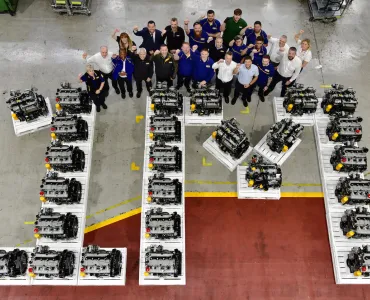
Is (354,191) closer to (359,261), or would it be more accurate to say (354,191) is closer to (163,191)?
(359,261)

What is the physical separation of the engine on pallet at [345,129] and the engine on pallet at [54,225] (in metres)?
7.00

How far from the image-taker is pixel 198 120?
10555mm

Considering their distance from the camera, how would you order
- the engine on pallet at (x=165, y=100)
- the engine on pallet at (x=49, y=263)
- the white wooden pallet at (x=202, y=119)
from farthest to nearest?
the white wooden pallet at (x=202, y=119) < the engine on pallet at (x=165, y=100) < the engine on pallet at (x=49, y=263)

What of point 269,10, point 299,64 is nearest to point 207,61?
point 299,64

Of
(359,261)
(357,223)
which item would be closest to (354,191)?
(357,223)

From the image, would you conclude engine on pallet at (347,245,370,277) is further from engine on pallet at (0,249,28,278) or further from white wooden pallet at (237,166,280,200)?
engine on pallet at (0,249,28,278)

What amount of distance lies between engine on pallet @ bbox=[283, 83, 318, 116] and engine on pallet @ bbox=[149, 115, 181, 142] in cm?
310

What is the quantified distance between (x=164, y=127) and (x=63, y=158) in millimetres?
2611

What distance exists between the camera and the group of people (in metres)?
9.58

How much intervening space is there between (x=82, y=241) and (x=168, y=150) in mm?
3030

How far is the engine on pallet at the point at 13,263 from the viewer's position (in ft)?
27.3

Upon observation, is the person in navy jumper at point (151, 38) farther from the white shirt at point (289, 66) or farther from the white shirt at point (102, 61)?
the white shirt at point (289, 66)

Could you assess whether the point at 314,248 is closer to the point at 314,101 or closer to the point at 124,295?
the point at 314,101

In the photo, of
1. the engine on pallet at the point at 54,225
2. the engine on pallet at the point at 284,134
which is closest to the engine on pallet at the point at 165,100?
the engine on pallet at the point at 284,134
